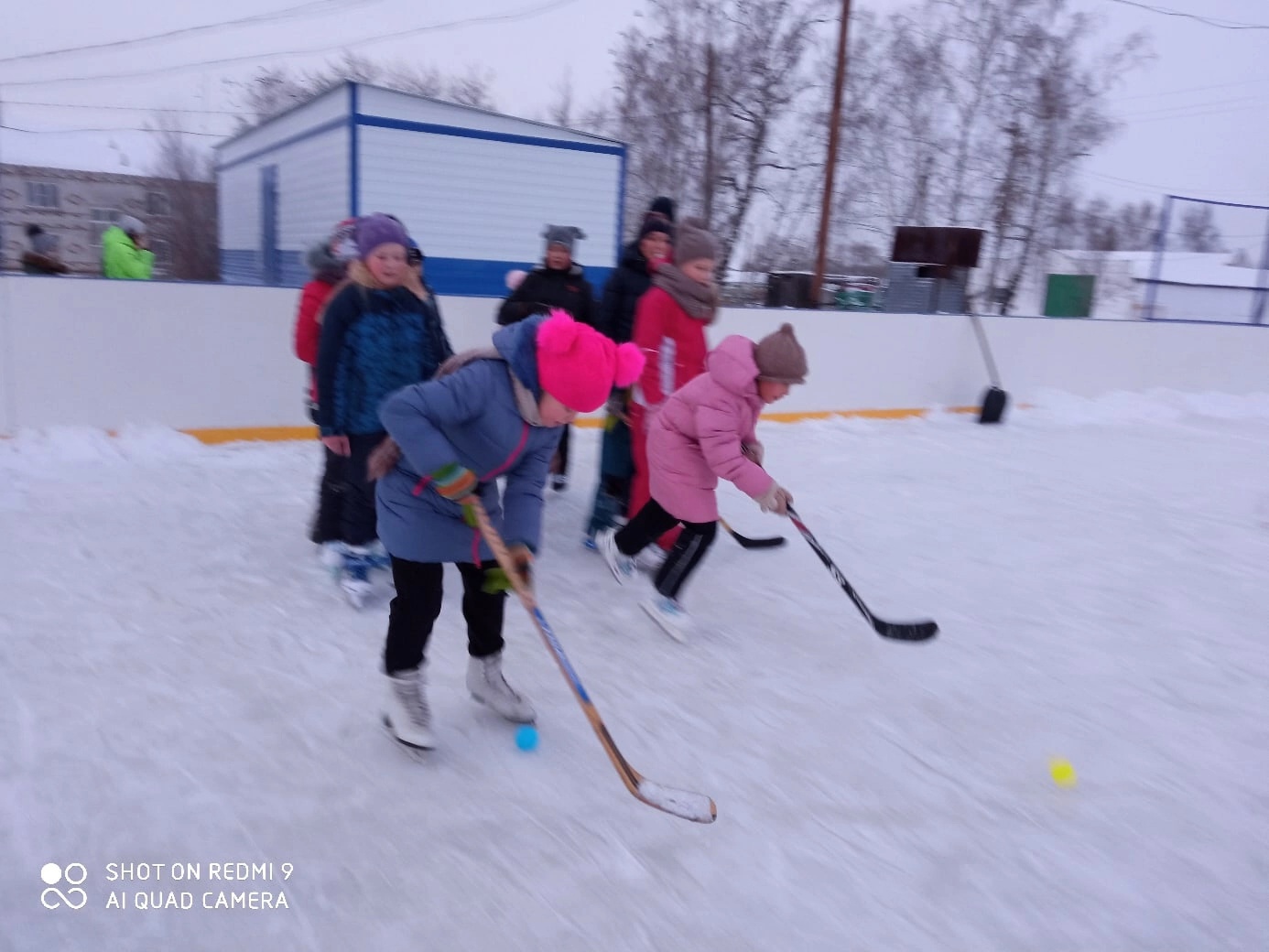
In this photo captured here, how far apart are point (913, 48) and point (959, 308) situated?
1063cm

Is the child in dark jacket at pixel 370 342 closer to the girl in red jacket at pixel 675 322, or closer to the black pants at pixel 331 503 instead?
the black pants at pixel 331 503

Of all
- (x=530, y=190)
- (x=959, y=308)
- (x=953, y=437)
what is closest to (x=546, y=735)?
(x=953, y=437)

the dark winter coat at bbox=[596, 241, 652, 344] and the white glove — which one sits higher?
the dark winter coat at bbox=[596, 241, 652, 344]

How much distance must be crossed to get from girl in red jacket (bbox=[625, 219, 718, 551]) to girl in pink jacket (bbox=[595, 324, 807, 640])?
511 mm

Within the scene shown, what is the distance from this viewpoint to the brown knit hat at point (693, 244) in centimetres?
388

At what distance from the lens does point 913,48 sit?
17984mm

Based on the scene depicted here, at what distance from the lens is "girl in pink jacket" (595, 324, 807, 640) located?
3207 mm

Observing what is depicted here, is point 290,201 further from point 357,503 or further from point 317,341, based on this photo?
point 357,503

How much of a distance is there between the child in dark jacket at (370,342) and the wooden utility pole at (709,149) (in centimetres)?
1309

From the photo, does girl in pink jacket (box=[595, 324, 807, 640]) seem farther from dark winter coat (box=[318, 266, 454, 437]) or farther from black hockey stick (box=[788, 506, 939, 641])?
dark winter coat (box=[318, 266, 454, 437])

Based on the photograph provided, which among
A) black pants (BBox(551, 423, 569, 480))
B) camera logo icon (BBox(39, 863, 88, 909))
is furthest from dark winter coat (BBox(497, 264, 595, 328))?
camera logo icon (BBox(39, 863, 88, 909))

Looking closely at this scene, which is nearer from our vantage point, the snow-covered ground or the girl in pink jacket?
the snow-covered ground

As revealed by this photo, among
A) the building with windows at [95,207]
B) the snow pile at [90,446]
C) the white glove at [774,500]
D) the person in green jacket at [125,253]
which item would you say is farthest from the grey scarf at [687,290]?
the building with windows at [95,207]

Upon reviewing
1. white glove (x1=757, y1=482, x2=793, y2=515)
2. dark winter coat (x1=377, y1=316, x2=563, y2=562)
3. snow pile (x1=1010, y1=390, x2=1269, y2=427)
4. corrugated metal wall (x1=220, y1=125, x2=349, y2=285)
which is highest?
corrugated metal wall (x1=220, y1=125, x2=349, y2=285)
